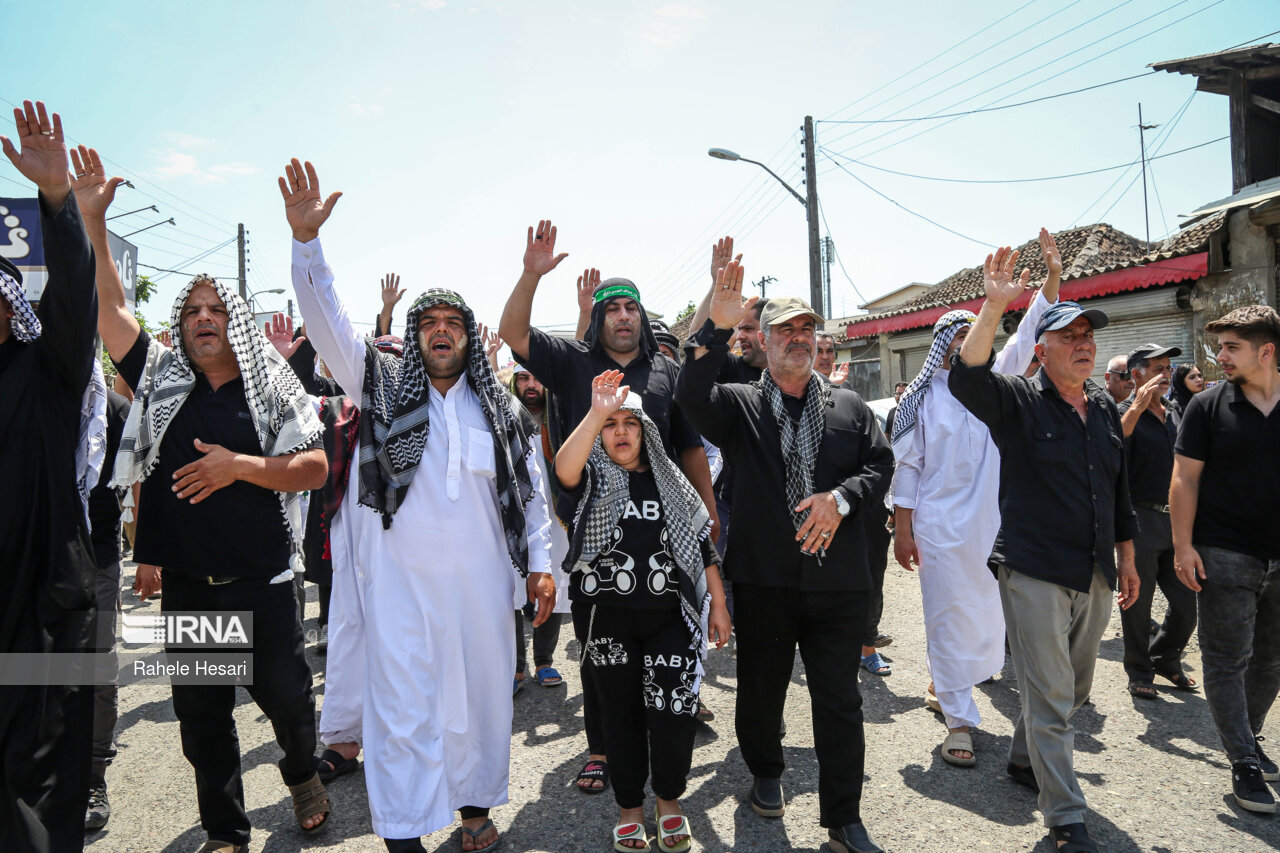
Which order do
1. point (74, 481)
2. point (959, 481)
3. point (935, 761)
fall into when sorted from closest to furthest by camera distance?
Result: point (74, 481) < point (935, 761) < point (959, 481)

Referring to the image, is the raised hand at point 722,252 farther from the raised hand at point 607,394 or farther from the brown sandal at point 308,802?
the brown sandal at point 308,802

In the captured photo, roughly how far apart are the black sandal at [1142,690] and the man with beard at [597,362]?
313 centimetres

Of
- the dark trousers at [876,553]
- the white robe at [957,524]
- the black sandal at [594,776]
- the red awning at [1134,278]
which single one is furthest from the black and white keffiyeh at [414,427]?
the red awning at [1134,278]

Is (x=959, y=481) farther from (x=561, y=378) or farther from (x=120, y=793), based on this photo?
(x=120, y=793)

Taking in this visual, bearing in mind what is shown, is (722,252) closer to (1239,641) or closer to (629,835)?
(629,835)

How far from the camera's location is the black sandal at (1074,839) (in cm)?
321

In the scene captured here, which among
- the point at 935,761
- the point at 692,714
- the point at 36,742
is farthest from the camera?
the point at 935,761

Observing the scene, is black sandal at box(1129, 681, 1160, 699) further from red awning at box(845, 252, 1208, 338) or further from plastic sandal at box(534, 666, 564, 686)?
red awning at box(845, 252, 1208, 338)

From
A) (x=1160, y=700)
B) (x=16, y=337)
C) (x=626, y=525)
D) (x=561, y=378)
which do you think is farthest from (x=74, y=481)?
(x=1160, y=700)

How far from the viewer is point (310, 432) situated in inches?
135

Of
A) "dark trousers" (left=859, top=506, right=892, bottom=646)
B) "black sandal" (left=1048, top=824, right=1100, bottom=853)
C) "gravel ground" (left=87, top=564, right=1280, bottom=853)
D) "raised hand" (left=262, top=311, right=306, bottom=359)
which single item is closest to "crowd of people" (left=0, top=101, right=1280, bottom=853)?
"black sandal" (left=1048, top=824, right=1100, bottom=853)

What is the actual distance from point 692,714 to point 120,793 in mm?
2880

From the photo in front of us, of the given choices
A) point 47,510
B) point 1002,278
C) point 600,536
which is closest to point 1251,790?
point 1002,278

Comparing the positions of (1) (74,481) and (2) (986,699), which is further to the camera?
(2) (986,699)
